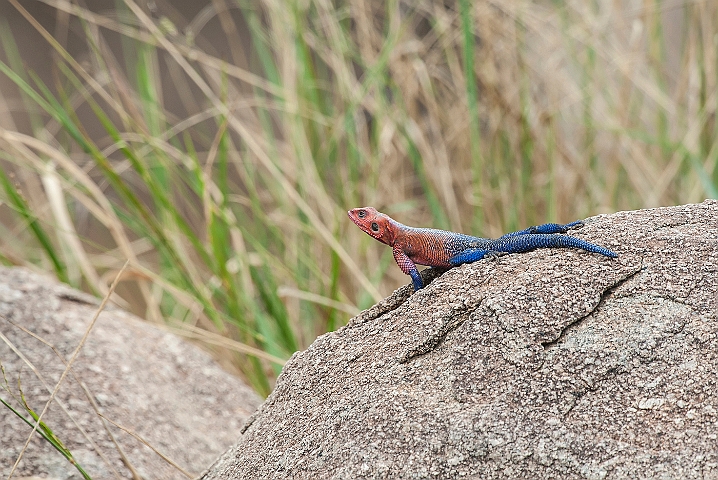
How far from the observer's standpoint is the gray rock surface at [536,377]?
1674mm

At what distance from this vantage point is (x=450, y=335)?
195 centimetres

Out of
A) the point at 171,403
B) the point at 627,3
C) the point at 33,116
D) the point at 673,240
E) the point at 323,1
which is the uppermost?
the point at 33,116

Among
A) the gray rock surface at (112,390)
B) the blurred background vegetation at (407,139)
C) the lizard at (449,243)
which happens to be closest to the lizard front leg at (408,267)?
the lizard at (449,243)

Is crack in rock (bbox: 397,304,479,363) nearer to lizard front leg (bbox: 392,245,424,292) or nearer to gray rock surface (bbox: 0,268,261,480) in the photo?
lizard front leg (bbox: 392,245,424,292)

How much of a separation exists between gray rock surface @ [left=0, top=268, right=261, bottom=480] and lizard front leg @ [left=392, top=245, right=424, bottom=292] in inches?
45.4

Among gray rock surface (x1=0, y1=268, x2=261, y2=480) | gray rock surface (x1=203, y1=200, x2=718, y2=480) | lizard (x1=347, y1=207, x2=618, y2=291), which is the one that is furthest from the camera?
gray rock surface (x1=0, y1=268, x2=261, y2=480)

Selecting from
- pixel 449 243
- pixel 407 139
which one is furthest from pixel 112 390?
pixel 407 139

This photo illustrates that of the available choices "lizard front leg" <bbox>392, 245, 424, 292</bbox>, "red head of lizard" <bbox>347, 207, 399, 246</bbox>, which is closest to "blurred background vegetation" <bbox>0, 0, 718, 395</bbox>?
"red head of lizard" <bbox>347, 207, 399, 246</bbox>

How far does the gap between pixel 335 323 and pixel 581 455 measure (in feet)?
7.86

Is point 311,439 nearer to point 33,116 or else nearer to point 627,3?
point 33,116

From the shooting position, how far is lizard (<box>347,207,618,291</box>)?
6.99 ft

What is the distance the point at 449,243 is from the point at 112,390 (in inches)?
60.0

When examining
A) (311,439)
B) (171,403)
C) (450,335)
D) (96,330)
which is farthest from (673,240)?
(96,330)

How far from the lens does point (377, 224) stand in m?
→ 2.54
